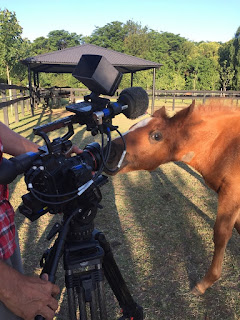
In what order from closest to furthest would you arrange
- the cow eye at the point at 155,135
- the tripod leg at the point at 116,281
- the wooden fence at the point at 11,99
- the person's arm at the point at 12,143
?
the tripod leg at the point at 116,281 < the person's arm at the point at 12,143 < the cow eye at the point at 155,135 < the wooden fence at the point at 11,99

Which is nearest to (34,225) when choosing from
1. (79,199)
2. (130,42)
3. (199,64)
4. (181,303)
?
(181,303)

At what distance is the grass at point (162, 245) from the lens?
2.30m

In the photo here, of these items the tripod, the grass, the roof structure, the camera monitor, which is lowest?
the grass

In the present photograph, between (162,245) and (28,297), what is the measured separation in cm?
239

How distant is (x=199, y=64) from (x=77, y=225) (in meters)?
35.3

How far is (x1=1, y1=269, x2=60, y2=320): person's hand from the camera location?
89 centimetres

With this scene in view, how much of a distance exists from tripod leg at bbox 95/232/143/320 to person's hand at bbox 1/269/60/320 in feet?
1.46

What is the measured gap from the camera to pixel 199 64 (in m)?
32.6

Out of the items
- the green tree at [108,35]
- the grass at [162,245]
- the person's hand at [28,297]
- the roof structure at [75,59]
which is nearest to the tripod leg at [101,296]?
the person's hand at [28,297]

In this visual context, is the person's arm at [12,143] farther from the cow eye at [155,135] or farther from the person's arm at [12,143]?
the cow eye at [155,135]

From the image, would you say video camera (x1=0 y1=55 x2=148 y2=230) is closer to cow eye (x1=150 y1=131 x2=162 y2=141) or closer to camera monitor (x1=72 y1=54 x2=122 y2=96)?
camera monitor (x1=72 y1=54 x2=122 y2=96)

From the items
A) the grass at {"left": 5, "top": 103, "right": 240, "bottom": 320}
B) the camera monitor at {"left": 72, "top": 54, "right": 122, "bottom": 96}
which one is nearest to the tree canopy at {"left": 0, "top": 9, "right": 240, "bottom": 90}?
the grass at {"left": 5, "top": 103, "right": 240, "bottom": 320}

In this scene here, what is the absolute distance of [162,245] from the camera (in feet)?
10.1

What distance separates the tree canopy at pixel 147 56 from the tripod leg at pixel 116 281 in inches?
674
